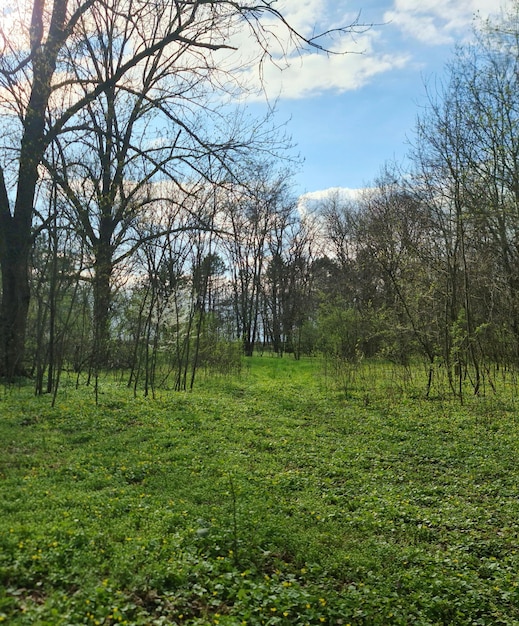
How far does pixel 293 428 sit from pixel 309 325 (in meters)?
21.4

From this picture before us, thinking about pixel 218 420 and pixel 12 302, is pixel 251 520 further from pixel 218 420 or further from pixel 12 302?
pixel 12 302

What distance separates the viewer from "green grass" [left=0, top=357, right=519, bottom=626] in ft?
10.6

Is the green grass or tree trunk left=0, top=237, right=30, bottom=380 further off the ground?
tree trunk left=0, top=237, right=30, bottom=380

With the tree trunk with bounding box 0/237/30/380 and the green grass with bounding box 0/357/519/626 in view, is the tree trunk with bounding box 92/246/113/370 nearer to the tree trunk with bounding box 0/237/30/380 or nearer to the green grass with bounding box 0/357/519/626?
the tree trunk with bounding box 0/237/30/380

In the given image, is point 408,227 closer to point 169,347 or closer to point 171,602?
point 169,347

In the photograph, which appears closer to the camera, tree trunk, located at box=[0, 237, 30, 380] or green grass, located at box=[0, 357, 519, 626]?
green grass, located at box=[0, 357, 519, 626]

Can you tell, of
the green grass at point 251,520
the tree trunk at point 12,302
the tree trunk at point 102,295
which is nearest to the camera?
the green grass at point 251,520

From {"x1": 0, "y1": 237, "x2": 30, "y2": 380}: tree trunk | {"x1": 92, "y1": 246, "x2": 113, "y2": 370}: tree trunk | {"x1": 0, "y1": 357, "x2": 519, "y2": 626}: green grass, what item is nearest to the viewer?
{"x1": 0, "y1": 357, "x2": 519, "y2": 626}: green grass

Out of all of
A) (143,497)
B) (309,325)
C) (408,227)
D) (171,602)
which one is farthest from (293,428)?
(309,325)

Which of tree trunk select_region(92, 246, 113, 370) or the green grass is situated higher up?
tree trunk select_region(92, 246, 113, 370)

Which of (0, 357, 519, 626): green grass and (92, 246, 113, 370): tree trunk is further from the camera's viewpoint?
(92, 246, 113, 370): tree trunk

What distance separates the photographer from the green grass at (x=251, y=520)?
3.25m

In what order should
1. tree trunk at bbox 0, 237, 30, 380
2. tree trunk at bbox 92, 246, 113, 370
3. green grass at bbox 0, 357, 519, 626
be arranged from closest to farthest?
green grass at bbox 0, 357, 519, 626 → tree trunk at bbox 0, 237, 30, 380 → tree trunk at bbox 92, 246, 113, 370

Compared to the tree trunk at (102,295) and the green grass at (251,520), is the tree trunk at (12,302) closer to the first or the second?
the tree trunk at (102,295)
